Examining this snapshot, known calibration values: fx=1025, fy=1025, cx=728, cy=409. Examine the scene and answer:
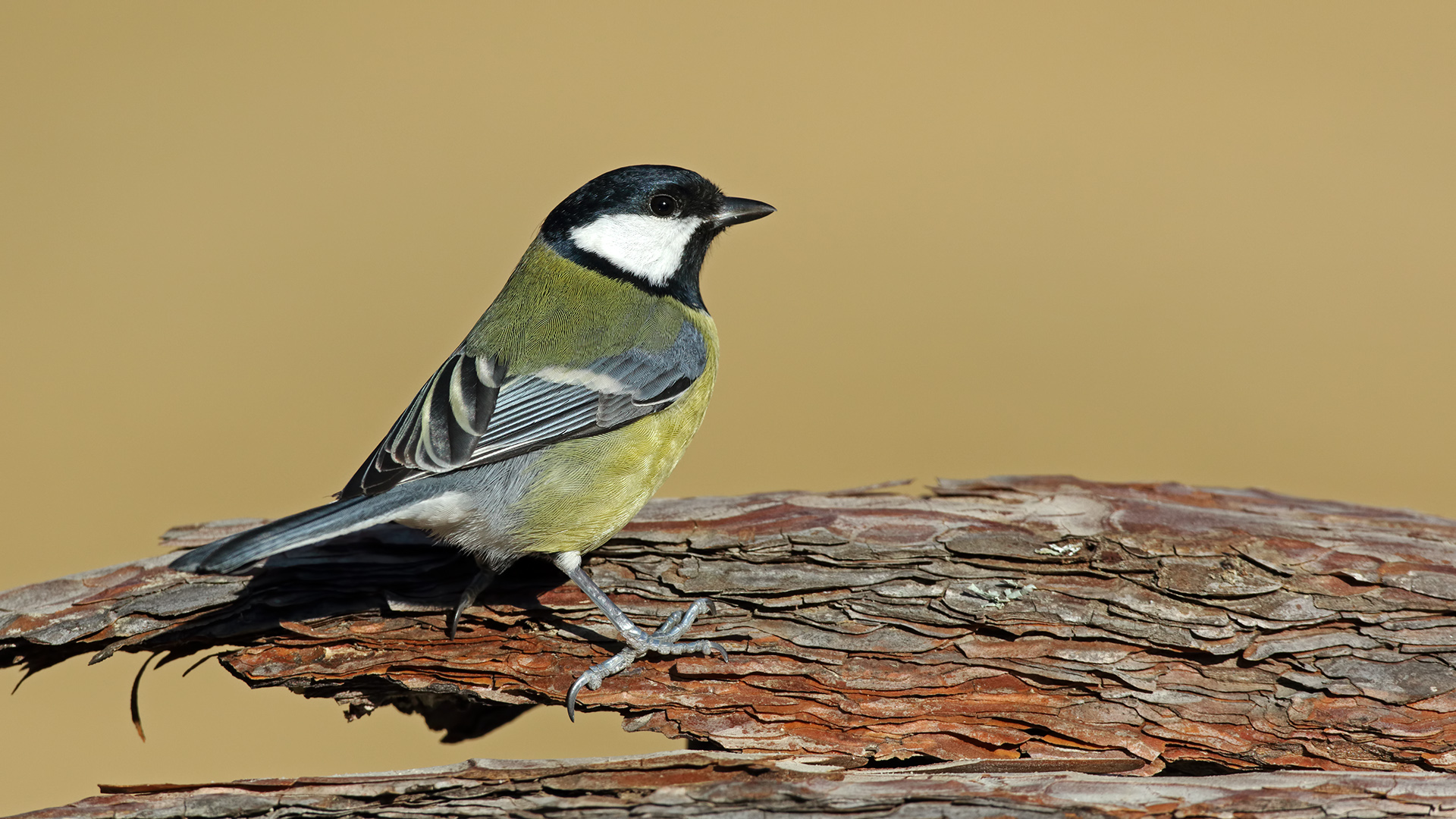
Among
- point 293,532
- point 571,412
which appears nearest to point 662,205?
point 571,412

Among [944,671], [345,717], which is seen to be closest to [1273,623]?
[944,671]

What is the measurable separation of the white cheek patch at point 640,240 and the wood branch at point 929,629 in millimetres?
830

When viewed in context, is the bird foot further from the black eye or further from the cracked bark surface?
the black eye

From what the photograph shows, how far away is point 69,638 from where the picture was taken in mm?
2916

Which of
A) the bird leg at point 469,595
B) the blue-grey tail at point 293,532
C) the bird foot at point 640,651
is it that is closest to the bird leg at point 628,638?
the bird foot at point 640,651

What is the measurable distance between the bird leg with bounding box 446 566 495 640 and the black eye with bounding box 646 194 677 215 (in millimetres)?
1250

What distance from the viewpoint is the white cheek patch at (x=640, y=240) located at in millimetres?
3326

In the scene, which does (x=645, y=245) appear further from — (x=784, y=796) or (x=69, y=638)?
(x=69, y=638)

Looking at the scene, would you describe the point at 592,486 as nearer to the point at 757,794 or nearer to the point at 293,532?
the point at 293,532

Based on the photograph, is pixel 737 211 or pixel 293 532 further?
pixel 737 211

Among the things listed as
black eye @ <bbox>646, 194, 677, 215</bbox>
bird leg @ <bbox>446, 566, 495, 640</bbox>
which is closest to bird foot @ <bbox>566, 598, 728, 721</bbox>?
bird leg @ <bbox>446, 566, 495, 640</bbox>

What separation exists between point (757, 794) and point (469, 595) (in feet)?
3.53

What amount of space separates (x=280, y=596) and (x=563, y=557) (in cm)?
83

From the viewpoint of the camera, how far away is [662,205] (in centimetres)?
332
